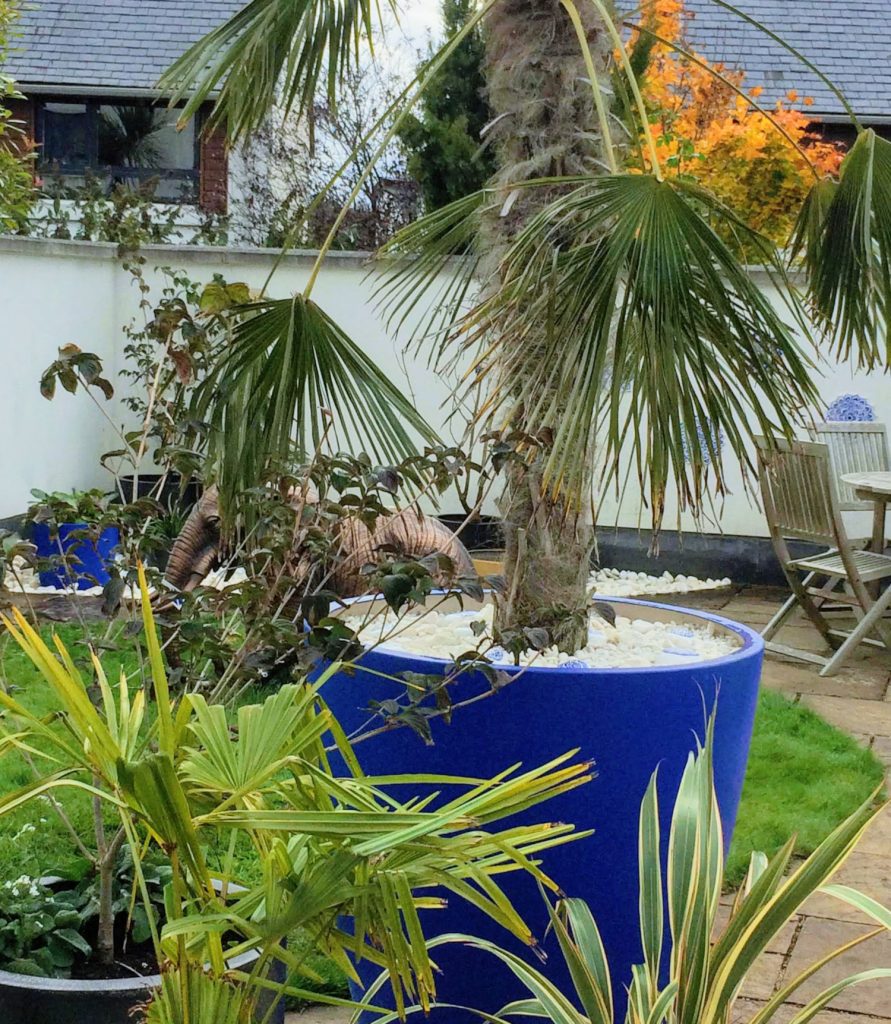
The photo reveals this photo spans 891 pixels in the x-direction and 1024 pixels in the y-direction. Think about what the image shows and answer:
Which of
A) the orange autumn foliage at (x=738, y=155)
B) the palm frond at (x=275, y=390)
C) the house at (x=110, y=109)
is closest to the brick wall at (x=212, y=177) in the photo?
the house at (x=110, y=109)

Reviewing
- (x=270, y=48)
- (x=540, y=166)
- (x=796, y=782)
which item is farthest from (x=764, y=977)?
(x=270, y=48)

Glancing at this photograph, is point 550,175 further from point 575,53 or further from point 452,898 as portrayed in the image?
point 452,898

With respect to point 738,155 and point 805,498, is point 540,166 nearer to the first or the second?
point 805,498

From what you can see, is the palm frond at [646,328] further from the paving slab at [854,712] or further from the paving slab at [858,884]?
the paving slab at [854,712]

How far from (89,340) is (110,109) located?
7.24 meters

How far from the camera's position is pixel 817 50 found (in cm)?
1416

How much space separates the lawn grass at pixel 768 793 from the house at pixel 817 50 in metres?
10.1

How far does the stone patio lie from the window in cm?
1067

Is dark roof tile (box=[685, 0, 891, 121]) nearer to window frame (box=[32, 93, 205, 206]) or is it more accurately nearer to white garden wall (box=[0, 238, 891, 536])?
window frame (box=[32, 93, 205, 206])

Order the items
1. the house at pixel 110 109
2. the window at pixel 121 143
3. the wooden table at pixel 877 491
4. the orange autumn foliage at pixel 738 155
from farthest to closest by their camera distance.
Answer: the window at pixel 121 143, the house at pixel 110 109, the orange autumn foliage at pixel 738 155, the wooden table at pixel 877 491

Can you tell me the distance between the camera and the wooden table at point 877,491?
5.78 meters

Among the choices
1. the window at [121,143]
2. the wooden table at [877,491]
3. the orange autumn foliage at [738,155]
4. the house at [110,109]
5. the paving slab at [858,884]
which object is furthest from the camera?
the window at [121,143]

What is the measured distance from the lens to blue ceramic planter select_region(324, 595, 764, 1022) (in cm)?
213

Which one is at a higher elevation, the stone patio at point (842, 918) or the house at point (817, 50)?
the house at point (817, 50)
